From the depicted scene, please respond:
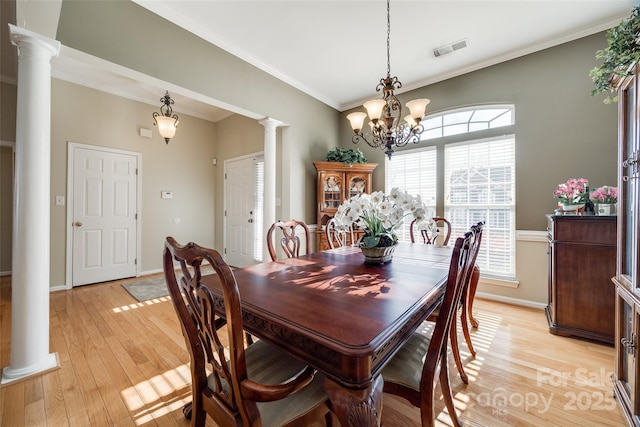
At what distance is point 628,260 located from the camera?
1.46 meters

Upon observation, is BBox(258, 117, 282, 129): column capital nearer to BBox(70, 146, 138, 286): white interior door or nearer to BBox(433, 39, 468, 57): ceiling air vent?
BBox(433, 39, 468, 57): ceiling air vent

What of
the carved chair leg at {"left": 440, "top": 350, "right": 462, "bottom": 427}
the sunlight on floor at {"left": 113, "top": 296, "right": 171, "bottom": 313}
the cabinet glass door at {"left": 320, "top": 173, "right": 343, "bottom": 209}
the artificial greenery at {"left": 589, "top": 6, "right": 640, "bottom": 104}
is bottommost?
the sunlight on floor at {"left": 113, "top": 296, "right": 171, "bottom": 313}

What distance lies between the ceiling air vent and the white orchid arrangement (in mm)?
2338

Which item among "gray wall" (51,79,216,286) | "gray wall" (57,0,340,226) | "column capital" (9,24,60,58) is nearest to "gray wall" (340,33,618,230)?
"gray wall" (57,0,340,226)

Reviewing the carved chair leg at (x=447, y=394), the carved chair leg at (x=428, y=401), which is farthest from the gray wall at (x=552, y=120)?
the carved chair leg at (x=428, y=401)

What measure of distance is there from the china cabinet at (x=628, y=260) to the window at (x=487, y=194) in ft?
5.44

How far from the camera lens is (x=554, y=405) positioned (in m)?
1.55

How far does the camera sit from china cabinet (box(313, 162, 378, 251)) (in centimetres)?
396

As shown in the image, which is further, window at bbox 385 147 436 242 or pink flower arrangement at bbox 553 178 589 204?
window at bbox 385 147 436 242

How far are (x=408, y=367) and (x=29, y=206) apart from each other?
2.66 meters

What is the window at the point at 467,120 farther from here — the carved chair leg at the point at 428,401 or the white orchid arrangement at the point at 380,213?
the carved chair leg at the point at 428,401

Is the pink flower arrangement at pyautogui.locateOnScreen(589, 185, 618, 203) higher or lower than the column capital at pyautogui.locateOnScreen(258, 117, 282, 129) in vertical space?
lower

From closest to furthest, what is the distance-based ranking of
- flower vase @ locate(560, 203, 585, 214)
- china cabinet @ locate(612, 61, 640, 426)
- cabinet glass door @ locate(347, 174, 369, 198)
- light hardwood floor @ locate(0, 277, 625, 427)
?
china cabinet @ locate(612, 61, 640, 426)
light hardwood floor @ locate(0, 277, 625, 427)
flower vase @ locate(560, 203, 585, 214)
cabinet glass door @ locate(347, 174, 369, 198)

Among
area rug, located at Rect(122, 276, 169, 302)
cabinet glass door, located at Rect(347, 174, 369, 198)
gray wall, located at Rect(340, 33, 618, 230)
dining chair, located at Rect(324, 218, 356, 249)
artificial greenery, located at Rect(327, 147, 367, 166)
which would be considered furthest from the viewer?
cabinet glass door, located at Rect(347, 174, 369, 198)
